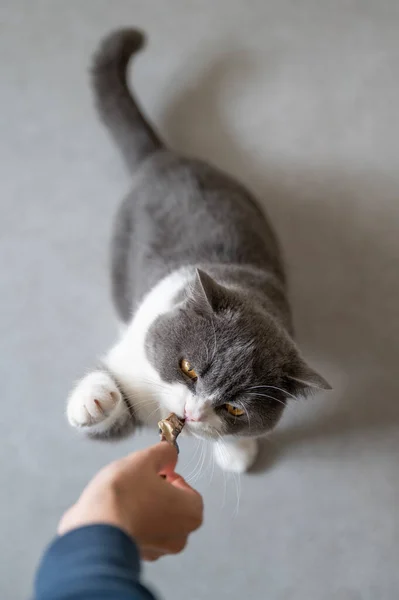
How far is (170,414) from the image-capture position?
0.97 m

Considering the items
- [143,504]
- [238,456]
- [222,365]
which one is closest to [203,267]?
[222,365]

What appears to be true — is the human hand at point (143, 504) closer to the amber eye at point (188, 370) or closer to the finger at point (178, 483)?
the finger at point (178, 483)

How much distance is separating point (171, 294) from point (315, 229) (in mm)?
738

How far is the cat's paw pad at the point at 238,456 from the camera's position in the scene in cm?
130

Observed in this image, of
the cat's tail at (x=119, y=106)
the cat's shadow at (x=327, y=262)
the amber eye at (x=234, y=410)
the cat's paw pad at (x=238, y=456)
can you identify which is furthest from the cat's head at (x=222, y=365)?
the cat's tail at (x=119, y=106)

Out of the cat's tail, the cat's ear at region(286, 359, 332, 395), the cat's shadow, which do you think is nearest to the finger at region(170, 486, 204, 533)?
the cat's ear at region(286, 359, 332, 395)

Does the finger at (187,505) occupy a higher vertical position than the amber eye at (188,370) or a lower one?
lower

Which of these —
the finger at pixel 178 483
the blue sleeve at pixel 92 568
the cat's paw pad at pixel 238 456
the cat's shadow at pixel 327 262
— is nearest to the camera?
the blue sleeve at pixel 92 568

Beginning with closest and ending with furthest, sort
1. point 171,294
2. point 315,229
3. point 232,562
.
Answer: point 171,294
point 232,562
point 315,229

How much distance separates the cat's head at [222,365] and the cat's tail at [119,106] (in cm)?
67

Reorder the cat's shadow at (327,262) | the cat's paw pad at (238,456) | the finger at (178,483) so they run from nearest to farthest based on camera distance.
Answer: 1. the finger at (178,483)
2. the cat's paw pad at (238,456)
3. the cat's shadow at (327,262)

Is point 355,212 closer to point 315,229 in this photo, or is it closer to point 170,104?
point 315,229

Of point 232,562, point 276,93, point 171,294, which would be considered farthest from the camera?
point 276,93

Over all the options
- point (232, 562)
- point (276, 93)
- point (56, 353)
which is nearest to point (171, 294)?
point (56, 353)
